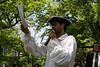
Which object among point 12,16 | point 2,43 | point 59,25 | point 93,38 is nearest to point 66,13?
point 93,38

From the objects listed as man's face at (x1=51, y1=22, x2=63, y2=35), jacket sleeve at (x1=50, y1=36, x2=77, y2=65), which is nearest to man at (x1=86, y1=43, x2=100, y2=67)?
man's face at (x1=51, y1=22, x2=63, y2=35)

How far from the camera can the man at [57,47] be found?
2623mm

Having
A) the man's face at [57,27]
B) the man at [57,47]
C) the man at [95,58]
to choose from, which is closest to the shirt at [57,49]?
the man at [57,47]

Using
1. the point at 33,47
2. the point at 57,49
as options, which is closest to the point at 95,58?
the point at 33,47

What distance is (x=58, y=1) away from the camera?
512 inches

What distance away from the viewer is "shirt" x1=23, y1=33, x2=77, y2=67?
8.58 feet

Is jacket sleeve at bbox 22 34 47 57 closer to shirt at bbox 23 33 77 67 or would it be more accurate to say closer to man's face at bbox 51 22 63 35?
shirt at bbox 23 33 77 67

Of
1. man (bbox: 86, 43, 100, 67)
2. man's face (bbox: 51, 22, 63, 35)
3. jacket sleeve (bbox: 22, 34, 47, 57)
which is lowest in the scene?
man (bbox: 86, 43, 100, 67)

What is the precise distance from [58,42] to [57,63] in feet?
1.23

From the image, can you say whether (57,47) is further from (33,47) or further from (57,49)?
(33,47)

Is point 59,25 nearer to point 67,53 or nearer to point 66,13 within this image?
point 67,53

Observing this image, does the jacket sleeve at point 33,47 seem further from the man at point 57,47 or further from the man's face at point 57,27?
the man's face at point 57,27

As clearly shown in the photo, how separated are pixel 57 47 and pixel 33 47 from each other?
48cm

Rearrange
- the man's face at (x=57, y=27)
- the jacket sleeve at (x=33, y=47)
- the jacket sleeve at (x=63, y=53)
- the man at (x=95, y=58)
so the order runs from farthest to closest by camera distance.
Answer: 1. the man at (x=95, y=58)
2. the man's face at (x=57, y=27)
3. the jacket sleeve at (x=33, y=47)
4. the jacket sleeve at (x=63, y=53)
